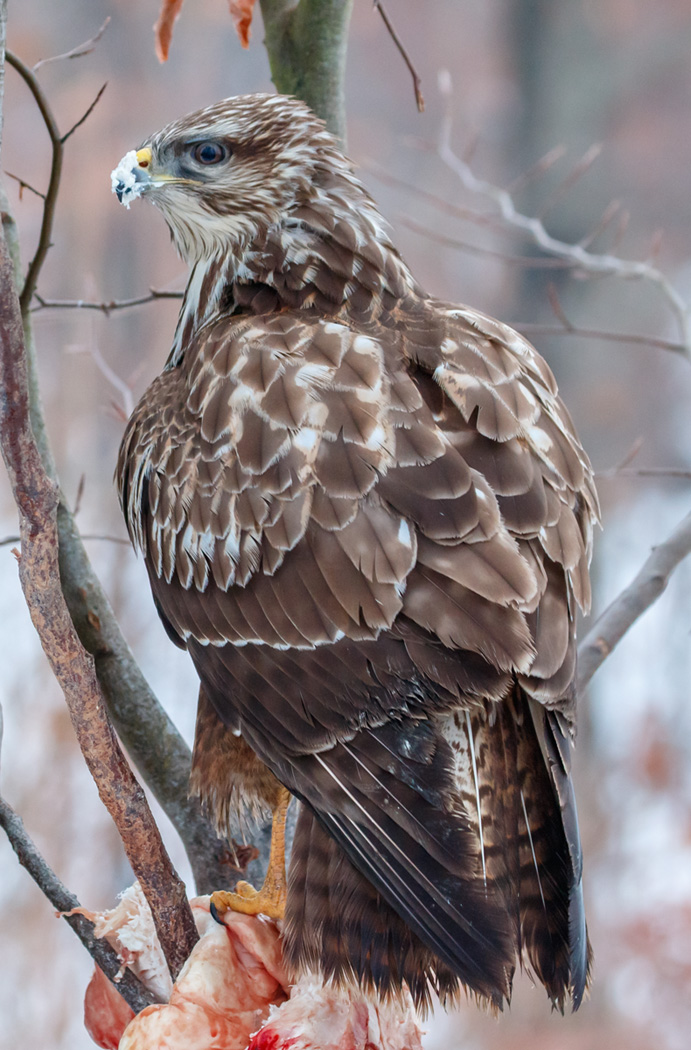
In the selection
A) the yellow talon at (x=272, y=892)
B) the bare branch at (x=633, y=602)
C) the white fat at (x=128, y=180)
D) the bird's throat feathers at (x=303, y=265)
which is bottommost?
the yellow talon at (x=272, y=892)

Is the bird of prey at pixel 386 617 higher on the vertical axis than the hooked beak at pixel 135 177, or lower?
lower

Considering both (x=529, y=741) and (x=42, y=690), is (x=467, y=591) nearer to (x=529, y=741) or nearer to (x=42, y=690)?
(x=529, y=741)

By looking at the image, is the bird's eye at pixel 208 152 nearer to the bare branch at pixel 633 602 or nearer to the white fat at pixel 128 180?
the white fat at pixel 128 180

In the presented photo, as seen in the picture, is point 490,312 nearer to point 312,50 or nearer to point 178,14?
point 312,50

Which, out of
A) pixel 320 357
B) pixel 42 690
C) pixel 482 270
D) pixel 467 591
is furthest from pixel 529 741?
pixel 482 270

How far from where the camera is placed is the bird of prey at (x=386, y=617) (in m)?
1.16

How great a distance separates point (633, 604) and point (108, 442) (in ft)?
10.9

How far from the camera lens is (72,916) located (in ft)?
4.04

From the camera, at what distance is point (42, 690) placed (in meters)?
3.80

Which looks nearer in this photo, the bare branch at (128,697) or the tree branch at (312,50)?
the bare branch at (128,697)

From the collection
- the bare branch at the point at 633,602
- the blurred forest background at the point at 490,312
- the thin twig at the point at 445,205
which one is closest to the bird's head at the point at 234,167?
the thin twig at the point at 445,205

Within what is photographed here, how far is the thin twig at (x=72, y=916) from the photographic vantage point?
1225mm

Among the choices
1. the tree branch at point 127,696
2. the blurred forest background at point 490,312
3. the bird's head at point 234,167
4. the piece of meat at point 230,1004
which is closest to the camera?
the piece of meat at point 230,1004

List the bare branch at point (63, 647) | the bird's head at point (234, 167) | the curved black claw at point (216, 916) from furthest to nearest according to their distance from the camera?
1. the bird's head at point (234, 167)
2. the curved black claw at point (216, 916)
3. the bare branch at point (63, 647)
